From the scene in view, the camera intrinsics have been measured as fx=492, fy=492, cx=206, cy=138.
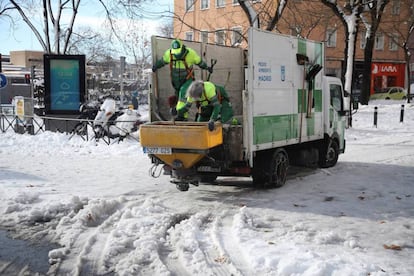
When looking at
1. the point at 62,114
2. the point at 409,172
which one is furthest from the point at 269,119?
the point at 62,114

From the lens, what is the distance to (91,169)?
11.3 m

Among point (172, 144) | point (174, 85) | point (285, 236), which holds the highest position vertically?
point (174, 85)

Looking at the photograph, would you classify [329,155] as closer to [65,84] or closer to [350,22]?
[65,84]

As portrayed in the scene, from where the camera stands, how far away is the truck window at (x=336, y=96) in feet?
38.4

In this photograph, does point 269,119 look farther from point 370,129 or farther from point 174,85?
point 370,129

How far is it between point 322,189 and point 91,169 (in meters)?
5.26

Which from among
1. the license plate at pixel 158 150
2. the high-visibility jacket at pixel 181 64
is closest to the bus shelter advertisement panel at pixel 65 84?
the high-visibility jacket at pixel 181 64

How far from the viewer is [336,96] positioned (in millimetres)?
12000

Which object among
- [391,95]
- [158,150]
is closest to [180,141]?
[158,150]

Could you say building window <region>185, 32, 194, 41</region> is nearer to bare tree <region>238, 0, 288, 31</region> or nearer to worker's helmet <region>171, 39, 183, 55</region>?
bare tree <region>238, 0, 288, 31</region>

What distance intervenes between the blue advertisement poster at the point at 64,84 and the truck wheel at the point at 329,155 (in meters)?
10.4

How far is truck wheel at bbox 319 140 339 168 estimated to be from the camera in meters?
11.7

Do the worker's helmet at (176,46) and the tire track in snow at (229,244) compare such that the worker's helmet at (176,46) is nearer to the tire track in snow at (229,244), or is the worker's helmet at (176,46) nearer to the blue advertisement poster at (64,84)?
the tire track in snow at (229,244)

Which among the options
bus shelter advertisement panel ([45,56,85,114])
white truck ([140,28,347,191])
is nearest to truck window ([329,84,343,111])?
white truck ([140,28,347,191])
